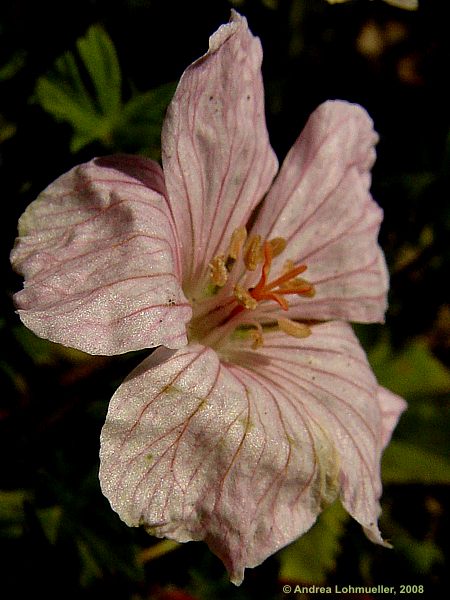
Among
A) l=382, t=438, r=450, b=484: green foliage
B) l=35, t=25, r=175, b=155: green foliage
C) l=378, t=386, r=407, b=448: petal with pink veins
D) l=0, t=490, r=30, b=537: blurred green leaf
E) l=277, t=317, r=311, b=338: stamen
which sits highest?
l=35, t=25, r=175, b=155: green foliage

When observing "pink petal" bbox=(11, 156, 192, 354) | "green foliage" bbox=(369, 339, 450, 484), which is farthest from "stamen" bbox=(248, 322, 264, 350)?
"green foliage" bbox=(369, 339, 450, 484)

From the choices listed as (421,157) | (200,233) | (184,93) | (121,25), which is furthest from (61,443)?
(421,157)

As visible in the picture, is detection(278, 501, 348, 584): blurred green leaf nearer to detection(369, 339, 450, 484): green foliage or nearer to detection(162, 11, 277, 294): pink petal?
detection(369, 339, 450, 484): green foliage

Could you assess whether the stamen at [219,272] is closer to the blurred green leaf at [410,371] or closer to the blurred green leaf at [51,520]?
the blurred green leaf at [51,520]

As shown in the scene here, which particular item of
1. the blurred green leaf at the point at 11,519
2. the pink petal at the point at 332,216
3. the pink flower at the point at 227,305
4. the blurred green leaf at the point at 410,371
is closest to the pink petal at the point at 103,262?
the pink flower at the point at 227,305

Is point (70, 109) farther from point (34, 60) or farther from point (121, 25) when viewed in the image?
point (121, 25)

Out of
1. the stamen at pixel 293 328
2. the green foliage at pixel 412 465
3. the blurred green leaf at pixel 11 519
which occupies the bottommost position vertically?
the green foliage at pixel 412 465

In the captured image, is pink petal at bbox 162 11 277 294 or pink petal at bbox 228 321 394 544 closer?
pink petal at bbox 162 11 277 294
